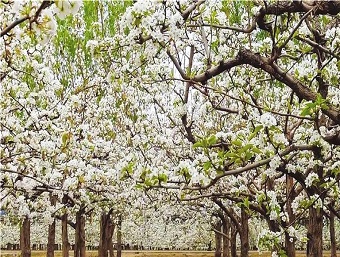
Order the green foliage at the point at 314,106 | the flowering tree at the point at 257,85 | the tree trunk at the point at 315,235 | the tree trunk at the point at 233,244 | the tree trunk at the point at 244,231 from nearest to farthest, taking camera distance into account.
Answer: the green foliage at the point at 314,106
the flowering tree at the point at 257,85
the tree trunk at the point at 315,235
the tree trunk at the point at 244,231
the tree trunk at the point at 233,244

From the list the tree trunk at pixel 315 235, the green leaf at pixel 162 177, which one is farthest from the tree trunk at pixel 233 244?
the green leaf at pixel 162 177

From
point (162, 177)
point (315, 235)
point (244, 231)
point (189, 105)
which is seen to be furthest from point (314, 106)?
point (244, 231)

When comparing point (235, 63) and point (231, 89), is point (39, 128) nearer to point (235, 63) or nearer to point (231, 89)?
point (231, 89)

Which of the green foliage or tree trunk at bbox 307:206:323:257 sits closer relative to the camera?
the green foliage

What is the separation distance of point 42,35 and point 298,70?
3753mm

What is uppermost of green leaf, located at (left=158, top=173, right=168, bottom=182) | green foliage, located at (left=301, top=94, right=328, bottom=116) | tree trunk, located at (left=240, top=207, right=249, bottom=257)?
green foliage, located at (left=301, top=94, right=328, bottom=116)

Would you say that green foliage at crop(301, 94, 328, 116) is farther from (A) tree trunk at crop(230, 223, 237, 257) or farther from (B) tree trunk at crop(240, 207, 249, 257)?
(A) tree trunk at crop(230, 223, 237, 257)

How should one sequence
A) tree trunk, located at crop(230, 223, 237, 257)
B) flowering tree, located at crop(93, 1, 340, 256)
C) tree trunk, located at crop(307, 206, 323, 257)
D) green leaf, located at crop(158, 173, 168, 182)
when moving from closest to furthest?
flowering tree, located at crop(93, 1, 340, 256), green leaf, located at crop(158, 173, 168, 182), tree trunk, located at crop(307, 206, 323, 257), tree trunk, located at crop(230, 223, 237, 257)

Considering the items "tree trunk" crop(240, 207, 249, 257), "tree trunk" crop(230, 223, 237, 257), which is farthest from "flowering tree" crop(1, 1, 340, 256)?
"tree trunk" crop(230, 223, 237, 257)

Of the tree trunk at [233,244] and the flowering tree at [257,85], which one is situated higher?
the flowering tree at [257,85]

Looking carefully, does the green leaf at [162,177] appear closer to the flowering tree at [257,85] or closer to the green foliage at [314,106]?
the flowering tree at [257,85]

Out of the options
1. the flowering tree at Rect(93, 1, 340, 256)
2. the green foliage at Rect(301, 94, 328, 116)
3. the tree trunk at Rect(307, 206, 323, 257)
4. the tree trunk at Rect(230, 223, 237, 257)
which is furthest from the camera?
the tree trunk at Rect(230, 223, 237, 257)

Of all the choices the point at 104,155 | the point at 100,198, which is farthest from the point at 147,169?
the point at 100,198

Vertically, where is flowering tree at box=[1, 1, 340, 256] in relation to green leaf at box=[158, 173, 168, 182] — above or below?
above
